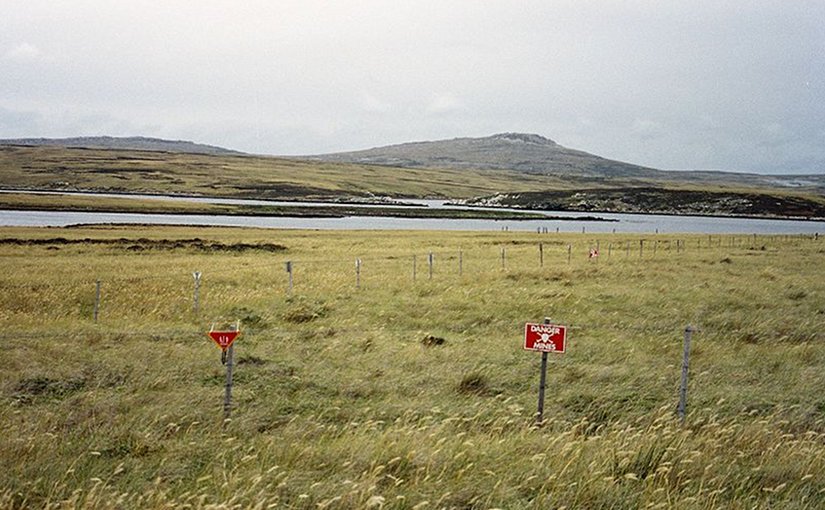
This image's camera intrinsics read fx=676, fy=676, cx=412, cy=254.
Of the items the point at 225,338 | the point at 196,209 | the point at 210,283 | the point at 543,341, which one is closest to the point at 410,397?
the point at 543,341

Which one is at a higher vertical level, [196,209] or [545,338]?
[545,338]

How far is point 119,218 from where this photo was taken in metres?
103

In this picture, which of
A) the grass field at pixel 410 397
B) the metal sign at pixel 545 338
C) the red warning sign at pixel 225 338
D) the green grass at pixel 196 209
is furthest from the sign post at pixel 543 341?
the green grass at pixel 196 209

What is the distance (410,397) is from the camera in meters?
12.0

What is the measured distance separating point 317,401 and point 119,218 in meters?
102

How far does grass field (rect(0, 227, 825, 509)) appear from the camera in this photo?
712 centimetres

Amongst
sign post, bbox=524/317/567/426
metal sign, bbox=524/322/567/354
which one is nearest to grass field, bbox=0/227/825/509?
sign post, bbox=524/317/567/426

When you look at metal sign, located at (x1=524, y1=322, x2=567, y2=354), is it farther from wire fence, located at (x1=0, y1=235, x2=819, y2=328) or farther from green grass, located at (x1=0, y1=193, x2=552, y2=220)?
green grass, located at (x1=0, y1=193, x2=552, y2=220)

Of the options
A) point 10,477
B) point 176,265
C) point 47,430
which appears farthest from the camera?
point 176,265

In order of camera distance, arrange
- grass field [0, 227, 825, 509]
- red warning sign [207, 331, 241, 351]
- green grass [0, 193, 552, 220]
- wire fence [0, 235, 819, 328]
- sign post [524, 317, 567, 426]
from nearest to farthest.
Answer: grass field [0, 227, 825, 509] < red warning sign [207, 331, 241, 351] < sign post [524, 317, 567, 426] < wire fence [0, 235, 819, 328] < green grass [0, 193, 552, 220]

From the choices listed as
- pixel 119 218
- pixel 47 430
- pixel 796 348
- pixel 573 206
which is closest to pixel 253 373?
pixel 47 430

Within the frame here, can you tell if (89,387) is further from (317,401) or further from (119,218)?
(119,218)

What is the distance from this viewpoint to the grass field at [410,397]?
23.4 ft

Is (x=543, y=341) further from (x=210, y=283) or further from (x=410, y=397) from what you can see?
(x=210, y=283)
